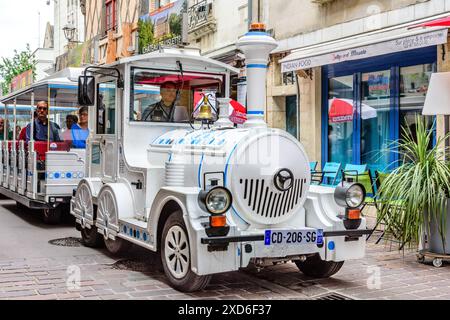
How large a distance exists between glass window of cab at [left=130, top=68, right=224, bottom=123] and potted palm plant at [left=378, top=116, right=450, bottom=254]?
2.35 meters

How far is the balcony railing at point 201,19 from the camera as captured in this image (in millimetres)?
17516

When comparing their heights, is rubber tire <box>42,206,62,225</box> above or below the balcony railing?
below

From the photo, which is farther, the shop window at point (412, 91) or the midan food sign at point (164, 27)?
the midan food sign at point (164, 27)

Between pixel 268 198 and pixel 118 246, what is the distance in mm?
2437

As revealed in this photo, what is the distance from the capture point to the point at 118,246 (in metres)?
7.11

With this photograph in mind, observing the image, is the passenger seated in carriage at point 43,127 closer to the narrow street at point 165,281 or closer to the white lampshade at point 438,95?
the narrow street at point 165,281

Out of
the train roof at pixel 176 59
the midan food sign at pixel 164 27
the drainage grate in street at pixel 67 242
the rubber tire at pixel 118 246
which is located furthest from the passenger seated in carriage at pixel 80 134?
the midan food sign at pixel 164 27

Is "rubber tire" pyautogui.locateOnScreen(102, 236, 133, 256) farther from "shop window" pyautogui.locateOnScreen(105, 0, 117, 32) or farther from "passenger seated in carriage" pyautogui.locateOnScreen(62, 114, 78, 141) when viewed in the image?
"shop window" pyautogui.locateOnScreen(105, 0, 117, 32)

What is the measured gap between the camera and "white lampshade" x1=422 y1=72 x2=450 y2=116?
23.8 ft

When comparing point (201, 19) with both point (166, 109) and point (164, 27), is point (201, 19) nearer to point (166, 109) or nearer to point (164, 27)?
point (164, 27)

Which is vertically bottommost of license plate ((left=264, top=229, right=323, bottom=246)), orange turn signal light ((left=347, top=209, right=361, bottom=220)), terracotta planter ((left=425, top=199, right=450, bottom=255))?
terracotta planter ((left=425, top=199, right=450, bottom=255))

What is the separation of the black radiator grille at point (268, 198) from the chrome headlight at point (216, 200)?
0.45m

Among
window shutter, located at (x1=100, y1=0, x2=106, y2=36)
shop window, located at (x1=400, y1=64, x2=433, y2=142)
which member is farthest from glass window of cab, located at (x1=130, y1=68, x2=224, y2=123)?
window shutter, located at (x1=100, y1=0, x2=106, y2=36)

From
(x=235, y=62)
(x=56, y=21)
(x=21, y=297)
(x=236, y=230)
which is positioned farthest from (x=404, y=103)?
(x=56, y=21)
